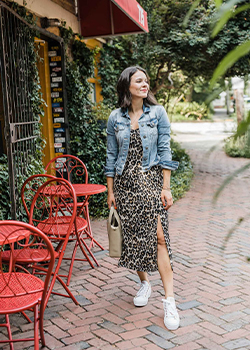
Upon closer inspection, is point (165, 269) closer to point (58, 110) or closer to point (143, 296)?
point (143, 296)

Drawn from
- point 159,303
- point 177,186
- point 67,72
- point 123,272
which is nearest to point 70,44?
point 67,72

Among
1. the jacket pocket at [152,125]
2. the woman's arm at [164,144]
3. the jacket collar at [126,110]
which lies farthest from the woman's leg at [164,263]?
the jacket collar at [126,110]

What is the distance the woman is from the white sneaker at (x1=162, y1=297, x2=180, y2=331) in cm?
3

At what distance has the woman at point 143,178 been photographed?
3217 mm

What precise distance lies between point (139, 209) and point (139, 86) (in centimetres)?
95

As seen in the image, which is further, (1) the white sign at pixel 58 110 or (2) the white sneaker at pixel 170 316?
A: (1) the white sign at pixel 58 110

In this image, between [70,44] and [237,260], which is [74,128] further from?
[237,260]

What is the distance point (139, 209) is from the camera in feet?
10.6

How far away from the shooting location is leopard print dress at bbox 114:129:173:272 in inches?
127

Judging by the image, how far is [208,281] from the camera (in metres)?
4.00

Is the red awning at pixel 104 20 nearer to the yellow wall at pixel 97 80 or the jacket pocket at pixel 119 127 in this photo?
the yellow wall at pixel 97 80

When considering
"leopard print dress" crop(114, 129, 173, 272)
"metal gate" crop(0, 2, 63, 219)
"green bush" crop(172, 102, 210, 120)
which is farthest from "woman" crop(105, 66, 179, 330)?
"green bush" crop(172, 102, 210, 120)

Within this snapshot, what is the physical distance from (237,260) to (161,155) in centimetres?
193

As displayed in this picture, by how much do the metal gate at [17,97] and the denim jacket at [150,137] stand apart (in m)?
1.27
